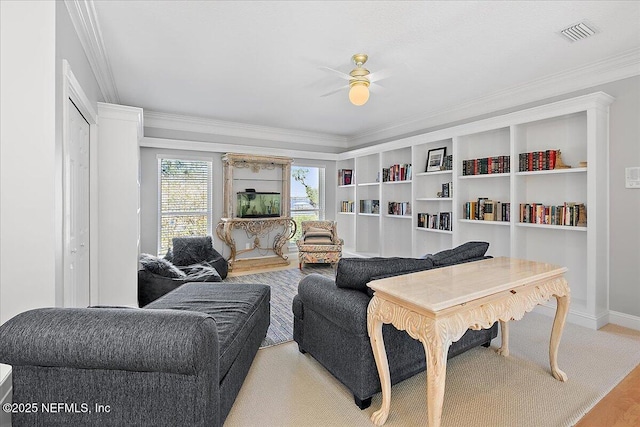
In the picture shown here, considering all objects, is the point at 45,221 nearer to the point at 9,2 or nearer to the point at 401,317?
the point at 9,2

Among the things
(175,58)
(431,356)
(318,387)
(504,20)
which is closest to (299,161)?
(175,58)

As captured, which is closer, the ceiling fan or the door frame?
the door frame

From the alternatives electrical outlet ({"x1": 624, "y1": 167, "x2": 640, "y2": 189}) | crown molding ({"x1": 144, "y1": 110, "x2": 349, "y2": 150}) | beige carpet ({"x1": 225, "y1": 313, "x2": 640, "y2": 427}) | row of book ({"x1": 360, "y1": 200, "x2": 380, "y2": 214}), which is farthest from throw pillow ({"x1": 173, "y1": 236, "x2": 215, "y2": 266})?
electrical outlet ({"x1": 624, "y1": 167, "x2": 640, "y2": 189})

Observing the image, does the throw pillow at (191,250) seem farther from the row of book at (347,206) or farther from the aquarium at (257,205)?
the row of book at (347,206)

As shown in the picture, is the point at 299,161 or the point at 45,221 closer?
the point at 45,221

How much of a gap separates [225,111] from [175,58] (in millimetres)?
1814

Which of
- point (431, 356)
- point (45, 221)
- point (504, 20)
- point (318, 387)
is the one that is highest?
point (504, 20)

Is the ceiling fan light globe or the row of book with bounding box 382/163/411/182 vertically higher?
the ceiling fan light globe

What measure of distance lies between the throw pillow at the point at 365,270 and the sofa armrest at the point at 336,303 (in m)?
0.06

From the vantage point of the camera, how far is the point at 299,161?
6430 mm

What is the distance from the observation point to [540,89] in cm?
368

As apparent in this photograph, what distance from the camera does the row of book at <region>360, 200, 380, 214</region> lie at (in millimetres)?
5941

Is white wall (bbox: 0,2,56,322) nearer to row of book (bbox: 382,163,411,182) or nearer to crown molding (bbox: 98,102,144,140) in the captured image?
crown molding (bbox: 98,102,144,140)

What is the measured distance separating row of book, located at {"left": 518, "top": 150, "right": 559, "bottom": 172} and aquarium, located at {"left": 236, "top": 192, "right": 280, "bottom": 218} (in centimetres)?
389
